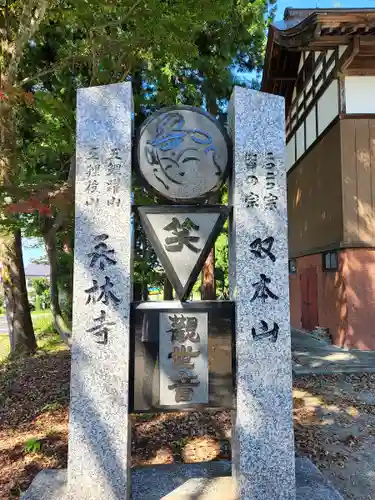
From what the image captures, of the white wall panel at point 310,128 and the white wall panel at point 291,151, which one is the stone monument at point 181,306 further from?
the white wall panel at point 291,151

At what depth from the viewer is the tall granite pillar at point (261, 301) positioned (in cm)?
344

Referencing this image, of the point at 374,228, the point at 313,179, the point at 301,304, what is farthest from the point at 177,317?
the point at 301,304

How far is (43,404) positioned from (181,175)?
4504mm

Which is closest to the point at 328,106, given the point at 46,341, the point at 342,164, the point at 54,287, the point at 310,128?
the point at 310,128

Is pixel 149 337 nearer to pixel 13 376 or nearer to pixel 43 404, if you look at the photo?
pixel 43 404

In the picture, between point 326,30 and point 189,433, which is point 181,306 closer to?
point 189,433

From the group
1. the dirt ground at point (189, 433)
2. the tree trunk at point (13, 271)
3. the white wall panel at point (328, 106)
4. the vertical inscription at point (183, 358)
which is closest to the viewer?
the vertical inscription at point (183, 358)

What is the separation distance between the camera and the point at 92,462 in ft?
11.1

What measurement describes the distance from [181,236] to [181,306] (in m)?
0.62

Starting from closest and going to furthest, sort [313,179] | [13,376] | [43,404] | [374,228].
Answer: [43,404] → [13,376] → [374,228] → [313,179]

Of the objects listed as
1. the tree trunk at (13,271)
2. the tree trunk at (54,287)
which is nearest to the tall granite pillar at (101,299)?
the tree trunk at (13,271)

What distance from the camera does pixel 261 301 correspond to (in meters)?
3.55

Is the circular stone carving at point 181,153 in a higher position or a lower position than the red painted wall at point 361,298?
higher

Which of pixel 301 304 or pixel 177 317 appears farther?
pixel 301 304
